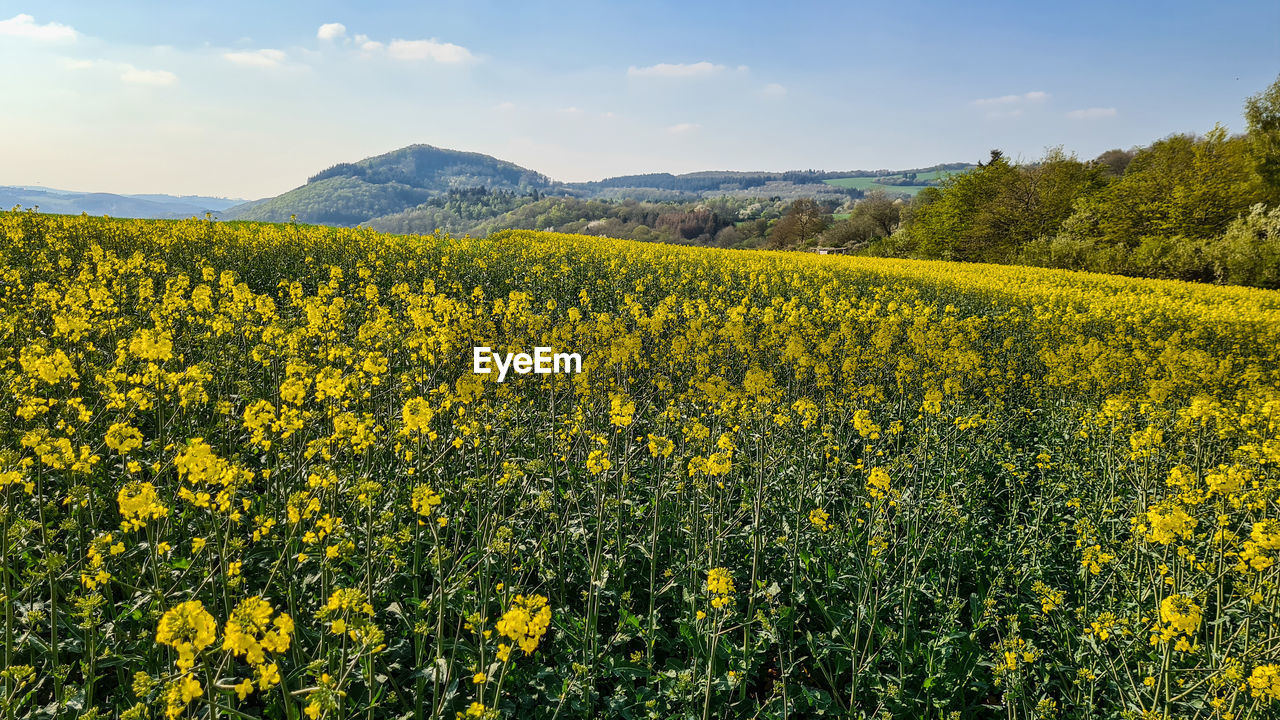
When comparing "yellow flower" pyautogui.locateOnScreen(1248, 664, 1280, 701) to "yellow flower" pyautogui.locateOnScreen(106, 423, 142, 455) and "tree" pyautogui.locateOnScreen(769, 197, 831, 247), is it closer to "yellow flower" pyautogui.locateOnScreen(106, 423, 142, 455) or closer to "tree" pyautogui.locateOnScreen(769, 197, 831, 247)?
"yellow flower" pyautogui.locateOnScreen(106, 423, 142, 455)

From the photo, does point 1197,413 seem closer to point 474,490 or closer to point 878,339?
point 878,339

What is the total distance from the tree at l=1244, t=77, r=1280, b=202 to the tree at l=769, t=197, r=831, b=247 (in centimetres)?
4075

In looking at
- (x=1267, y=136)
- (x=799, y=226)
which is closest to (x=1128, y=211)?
(x=1267, y=136)

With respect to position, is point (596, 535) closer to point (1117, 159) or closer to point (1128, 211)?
point (1128, 211)

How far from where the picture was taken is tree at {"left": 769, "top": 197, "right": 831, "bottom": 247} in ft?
247

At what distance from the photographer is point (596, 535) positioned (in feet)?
15.8

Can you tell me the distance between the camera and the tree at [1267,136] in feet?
108

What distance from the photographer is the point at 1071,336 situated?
1154cm

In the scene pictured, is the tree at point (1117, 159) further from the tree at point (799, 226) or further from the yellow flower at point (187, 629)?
the yellow flower at point (187, 629)

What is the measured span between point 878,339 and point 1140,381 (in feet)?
13.3

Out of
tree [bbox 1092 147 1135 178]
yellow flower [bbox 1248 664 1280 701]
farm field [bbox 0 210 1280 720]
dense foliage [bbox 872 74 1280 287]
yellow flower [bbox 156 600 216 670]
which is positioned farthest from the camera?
tree [bbox 1092 147 1135 178]

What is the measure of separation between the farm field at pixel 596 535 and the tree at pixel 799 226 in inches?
2725

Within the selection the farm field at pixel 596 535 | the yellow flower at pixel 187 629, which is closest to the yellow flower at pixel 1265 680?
the farm field at pixel 596 535

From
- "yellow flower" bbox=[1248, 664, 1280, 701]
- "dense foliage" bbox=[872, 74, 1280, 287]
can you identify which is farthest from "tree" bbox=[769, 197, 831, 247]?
"yellow flower" bbox=[1248, 664, 1280, 701]
